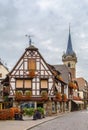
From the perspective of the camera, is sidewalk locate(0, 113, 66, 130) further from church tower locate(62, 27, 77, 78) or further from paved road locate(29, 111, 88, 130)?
church tower locate(62, 27, 77, 78)

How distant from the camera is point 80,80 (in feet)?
433

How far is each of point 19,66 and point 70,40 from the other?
90.4 meters

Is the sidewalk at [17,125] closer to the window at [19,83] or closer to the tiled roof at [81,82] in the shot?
the window at [19,83]

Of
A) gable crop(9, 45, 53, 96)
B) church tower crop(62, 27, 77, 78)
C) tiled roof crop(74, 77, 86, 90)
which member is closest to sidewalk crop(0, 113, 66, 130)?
gable crop(9, 45, 53, 96)

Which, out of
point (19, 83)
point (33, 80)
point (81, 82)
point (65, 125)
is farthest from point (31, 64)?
point (81, 82)

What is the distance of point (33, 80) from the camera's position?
60406 mm

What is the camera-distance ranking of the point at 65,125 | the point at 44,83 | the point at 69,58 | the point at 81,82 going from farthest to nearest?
1. the point at 69,58
2. the point at 81,82
3. the point at 44,83
4. the point at 65,125

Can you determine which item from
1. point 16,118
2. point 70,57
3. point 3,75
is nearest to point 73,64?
point 70,57

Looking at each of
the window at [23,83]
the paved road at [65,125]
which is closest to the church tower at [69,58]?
the window at [23,83]

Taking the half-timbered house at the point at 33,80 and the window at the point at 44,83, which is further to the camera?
the window at the point at 44,83

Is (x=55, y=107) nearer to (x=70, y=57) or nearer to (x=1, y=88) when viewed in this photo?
(x=1, y=88)

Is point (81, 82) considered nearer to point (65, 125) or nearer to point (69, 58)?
point (69, 58)

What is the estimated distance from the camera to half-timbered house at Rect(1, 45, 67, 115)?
59.7 m

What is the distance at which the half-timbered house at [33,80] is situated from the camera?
196ft
